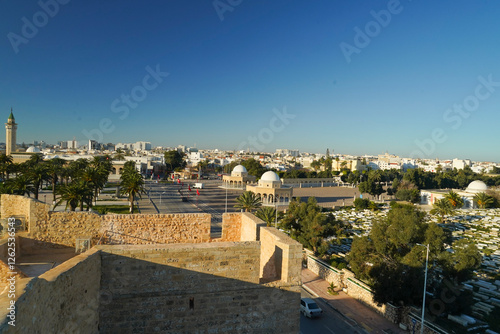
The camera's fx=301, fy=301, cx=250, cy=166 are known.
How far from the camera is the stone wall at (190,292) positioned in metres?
5.07

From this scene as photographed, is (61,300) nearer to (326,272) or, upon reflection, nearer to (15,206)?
(15,206)

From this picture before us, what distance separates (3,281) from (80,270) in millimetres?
979

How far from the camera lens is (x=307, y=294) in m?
14.7

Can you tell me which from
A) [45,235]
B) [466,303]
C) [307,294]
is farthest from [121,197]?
[466,303]

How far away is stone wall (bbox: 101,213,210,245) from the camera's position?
7.22 metres

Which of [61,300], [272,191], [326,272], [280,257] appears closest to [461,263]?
[326,272]

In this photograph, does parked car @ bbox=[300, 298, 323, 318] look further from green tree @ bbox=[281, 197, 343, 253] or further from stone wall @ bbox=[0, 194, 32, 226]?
stone wall @ bbox=[0, 194, 32, 226]

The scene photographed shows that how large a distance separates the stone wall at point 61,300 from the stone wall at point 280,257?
3021mm

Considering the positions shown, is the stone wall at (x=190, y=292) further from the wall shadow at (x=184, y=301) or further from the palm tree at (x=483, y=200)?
the palm tree at (x=483, y=200)

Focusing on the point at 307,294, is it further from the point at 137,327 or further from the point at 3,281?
the point at 3,281

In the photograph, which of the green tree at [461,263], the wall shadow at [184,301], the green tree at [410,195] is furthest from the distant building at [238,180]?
the wall shadow at [184,301]

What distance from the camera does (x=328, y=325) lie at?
11797 mm

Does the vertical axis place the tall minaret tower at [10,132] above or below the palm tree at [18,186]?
above

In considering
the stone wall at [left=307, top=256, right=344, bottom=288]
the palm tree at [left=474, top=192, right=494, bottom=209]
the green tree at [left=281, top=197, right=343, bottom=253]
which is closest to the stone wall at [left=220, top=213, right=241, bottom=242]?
the stone wall at [left=307, top=256, right=344, bottom=288]
